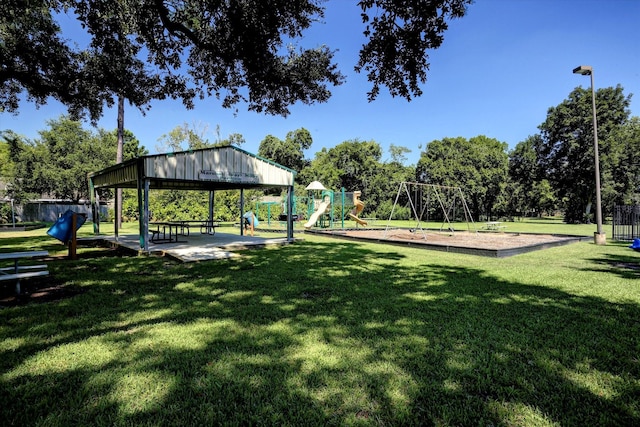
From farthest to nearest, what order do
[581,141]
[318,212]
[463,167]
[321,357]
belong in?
[463,167] < [581,141] < [318,212] < [321,357]

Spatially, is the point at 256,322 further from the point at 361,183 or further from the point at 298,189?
the point at 361,183

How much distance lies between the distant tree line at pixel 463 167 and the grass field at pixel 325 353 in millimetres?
25404

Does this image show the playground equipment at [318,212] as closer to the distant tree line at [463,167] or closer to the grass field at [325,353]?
the distant tree line at [463,167]

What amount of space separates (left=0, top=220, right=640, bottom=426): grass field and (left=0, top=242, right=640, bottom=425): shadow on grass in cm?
2

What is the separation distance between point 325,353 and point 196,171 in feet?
31.0

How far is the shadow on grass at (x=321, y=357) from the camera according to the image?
2.49 m

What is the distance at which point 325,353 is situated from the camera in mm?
3420

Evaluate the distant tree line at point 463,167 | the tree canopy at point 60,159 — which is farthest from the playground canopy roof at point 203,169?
the tree canopy at point 60,159

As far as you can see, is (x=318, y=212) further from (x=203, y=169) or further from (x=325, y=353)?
(x=325, y=353)

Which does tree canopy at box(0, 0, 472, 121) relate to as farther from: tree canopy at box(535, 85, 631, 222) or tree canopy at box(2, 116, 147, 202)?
tree canopy at box(535, 85, 631, 222)

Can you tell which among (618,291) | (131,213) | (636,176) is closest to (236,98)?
(618,291)

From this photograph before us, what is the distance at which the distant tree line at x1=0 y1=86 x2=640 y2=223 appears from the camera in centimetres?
3353

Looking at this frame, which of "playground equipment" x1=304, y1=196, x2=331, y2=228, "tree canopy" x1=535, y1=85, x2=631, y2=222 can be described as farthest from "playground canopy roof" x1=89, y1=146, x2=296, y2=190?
"tree canopy" x1=535, y1=85, x2=631, y2=222

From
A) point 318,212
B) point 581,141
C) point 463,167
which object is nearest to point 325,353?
point 318,212
